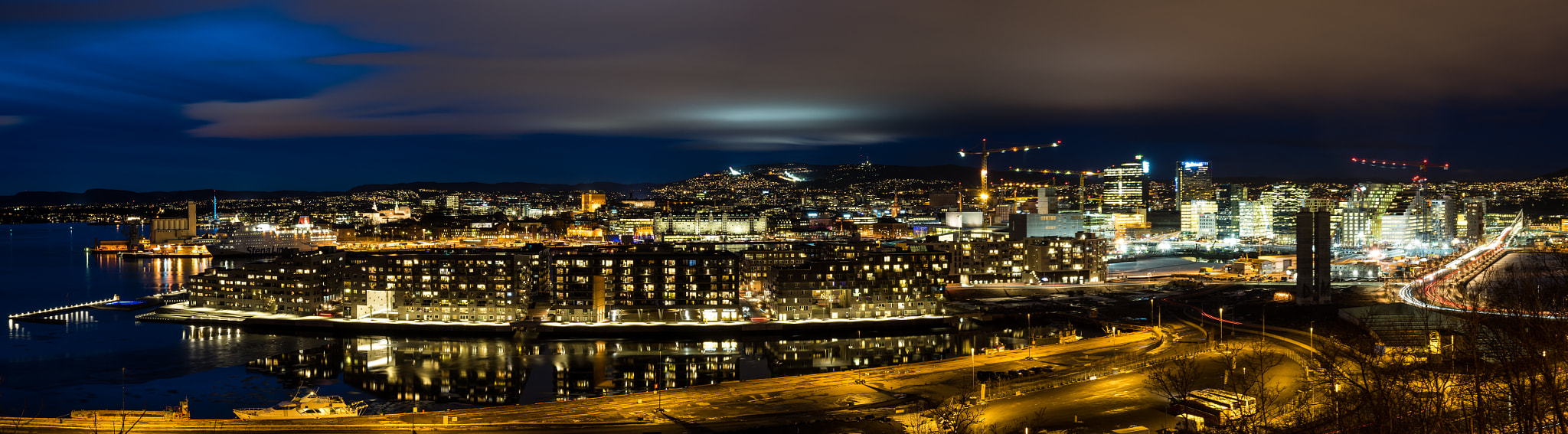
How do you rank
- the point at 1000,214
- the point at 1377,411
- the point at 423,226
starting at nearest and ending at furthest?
the point at 1377,411 → the point at 1000,214 → the point at 423,226

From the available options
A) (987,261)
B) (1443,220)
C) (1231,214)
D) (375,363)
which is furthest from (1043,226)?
(1231,214)

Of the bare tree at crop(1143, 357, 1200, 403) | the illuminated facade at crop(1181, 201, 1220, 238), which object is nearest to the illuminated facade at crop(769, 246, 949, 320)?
the bare tree at crop(1143, 357, 1200, 403)

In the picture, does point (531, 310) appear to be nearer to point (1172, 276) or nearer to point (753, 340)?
point (753, 340)

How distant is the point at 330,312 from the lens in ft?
79.7

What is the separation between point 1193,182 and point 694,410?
271 ft

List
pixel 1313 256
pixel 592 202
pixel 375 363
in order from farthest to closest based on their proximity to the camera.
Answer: pixel 592 202 → pixel 1313 256 → pixel 375 363

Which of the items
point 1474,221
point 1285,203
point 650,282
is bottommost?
point 650,282

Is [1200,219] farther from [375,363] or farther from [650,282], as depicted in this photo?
[375,363]

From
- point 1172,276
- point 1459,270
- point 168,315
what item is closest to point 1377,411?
point 168,315

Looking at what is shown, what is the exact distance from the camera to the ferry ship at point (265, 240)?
2152 inches

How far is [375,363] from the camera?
61.3 ft

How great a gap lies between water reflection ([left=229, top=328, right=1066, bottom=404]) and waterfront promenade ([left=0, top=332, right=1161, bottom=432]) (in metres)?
2.12

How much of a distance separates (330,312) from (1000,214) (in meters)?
41.3

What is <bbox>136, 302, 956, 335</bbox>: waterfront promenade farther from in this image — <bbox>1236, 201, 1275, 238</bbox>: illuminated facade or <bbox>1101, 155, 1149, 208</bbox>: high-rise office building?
<bbox>1101, 155, 1149, 208</bbox>: high-rise office building
